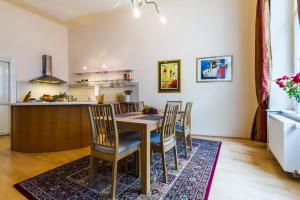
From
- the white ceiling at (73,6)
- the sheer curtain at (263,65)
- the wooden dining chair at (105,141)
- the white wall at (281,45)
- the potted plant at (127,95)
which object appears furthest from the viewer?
the potted plant at (127,95)

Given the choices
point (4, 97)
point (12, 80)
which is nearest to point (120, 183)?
point (4, 97)

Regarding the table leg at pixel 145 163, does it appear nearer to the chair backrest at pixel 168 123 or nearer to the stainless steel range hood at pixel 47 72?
the chair backrest at pixel 168 123

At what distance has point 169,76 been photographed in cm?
462

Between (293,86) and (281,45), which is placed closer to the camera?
(293,86)

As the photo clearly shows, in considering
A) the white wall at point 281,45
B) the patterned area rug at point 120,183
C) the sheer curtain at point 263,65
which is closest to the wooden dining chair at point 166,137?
the patterned area rug at point 120,183

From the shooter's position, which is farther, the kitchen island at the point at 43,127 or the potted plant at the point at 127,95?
the potted plant at the point at 127,95

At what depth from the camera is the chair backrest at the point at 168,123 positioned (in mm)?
2004

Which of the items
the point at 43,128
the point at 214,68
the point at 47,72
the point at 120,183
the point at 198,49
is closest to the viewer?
the point at 120,183

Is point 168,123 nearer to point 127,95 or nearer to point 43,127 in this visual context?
point 43,127

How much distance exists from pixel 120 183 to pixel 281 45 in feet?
12.1

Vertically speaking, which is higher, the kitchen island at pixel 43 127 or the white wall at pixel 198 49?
the white wall at pixel 198 49

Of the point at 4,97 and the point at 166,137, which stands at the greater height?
the point at 4,97

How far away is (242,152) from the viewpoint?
3023 millimetres

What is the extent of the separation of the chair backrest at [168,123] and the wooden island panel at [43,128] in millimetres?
1711
